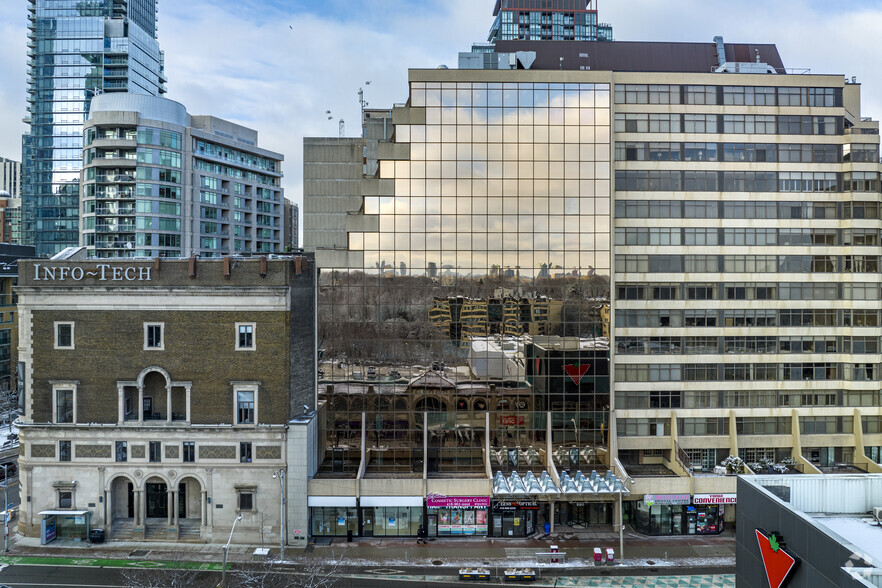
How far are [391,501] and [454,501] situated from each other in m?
4.52

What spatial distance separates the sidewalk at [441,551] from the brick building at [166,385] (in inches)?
63.4

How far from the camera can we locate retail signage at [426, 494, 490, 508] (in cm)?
4219

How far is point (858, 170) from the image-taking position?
47281 mm

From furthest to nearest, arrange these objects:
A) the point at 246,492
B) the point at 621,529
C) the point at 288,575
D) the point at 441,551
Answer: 1. the point at 246,492
2. the point at 441,551
3. the point at 621,529
4. the point at 288,575

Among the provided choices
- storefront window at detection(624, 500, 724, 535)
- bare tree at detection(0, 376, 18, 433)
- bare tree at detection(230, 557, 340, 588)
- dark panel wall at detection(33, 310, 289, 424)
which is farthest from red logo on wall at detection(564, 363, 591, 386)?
bare tree at detection(0, 376, 18, 433)

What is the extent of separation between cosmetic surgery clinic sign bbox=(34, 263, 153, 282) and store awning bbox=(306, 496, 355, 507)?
780 inches

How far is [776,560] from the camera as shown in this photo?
1984 centimetres

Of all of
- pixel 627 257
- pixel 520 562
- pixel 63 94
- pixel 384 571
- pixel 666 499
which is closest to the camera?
pixel 384 571

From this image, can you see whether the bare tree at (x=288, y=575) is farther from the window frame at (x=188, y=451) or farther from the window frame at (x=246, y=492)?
the window frame at (x=188, y=451)

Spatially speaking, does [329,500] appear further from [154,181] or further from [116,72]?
[116,72]

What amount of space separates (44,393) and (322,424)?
19855mm

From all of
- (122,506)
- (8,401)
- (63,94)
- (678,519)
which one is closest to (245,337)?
(122,506)

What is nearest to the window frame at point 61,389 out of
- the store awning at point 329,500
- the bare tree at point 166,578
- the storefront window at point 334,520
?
the bare tree at point 166,578

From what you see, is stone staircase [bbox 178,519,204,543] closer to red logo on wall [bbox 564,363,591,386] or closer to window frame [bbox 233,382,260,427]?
window frame [bbox 233,382,260,427]
